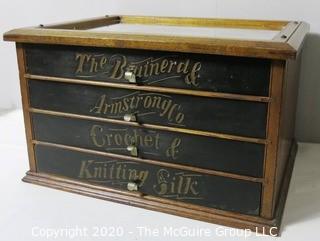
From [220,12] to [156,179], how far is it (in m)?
0.69

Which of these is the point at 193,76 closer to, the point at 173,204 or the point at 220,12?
the point at 173,204

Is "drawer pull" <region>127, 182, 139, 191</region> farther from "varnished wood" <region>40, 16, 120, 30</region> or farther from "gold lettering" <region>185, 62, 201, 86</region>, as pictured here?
"varnished wood" <region>40, 16, 120, 30</region>

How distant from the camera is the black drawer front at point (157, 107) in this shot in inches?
37.8

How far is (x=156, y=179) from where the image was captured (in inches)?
43.3

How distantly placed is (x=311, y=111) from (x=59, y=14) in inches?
40.1

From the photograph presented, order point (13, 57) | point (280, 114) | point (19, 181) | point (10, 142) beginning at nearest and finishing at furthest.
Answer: point (280, 114) < point (19, 181) < point (10, 142) < point (13, 57)

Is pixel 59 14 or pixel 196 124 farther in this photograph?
pixel 59 14

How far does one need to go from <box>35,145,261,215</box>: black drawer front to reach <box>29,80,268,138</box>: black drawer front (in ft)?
0.41

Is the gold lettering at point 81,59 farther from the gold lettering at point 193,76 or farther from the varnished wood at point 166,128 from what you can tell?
the gold lettering at point 193,76

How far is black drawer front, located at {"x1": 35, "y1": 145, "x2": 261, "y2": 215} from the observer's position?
3.34ft

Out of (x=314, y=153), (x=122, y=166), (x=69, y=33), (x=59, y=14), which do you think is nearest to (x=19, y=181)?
(x=122, y=166)

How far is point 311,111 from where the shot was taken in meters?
1.49

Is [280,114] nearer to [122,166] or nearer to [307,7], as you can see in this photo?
[122,166]

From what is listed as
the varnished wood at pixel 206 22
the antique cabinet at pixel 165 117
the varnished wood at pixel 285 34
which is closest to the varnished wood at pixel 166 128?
the antique cabinet at pixel 165 117
